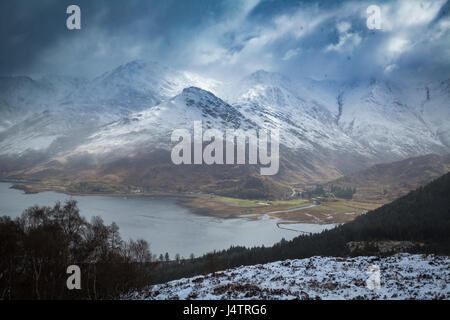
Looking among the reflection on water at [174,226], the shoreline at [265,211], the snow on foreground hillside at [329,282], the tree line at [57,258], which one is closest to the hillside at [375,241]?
the reflection on water at [174,226]

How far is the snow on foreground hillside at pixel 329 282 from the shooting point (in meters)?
20.7

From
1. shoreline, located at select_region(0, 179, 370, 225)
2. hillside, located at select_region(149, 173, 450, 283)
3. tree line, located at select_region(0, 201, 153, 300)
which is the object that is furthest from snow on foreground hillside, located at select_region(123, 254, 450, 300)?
shoreline, located at select_region(0, 179, 370, 225)

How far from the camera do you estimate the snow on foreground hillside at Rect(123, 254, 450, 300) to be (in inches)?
816

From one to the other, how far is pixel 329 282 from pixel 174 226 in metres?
106

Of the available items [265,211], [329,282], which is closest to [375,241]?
[329,282]

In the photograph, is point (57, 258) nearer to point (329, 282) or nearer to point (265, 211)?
point (329, 282)

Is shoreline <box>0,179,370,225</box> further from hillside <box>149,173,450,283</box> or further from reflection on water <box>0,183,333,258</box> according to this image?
hillside <box>149,173,450,283</box>

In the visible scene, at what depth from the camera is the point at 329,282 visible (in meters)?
24.7

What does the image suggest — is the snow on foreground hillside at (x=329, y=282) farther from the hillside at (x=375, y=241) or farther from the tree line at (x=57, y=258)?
the hillside at (x=375, y=241)

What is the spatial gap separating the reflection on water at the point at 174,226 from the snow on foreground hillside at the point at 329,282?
2531 inches

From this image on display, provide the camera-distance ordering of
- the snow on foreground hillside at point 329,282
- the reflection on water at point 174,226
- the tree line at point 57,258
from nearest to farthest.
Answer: the snow on foreground hillside at point 329,282
the tree line at point 57,258
the reflection on water at point 174,226

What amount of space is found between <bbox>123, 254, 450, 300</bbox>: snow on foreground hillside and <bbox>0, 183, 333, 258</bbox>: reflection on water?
2531 inches
